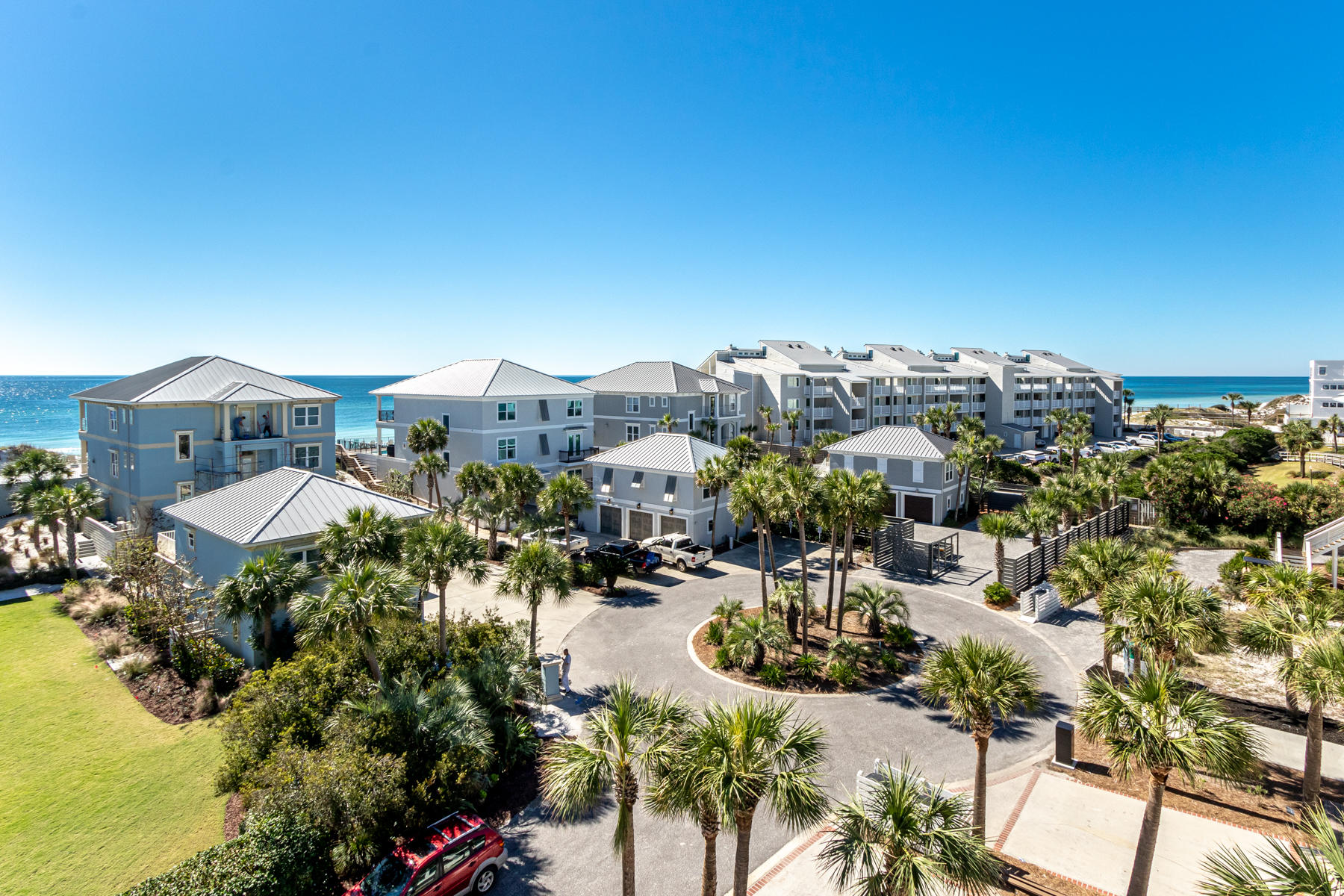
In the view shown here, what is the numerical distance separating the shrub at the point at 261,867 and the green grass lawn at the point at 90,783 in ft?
11.6

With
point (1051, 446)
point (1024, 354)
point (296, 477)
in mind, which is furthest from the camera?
point (1024, 354)

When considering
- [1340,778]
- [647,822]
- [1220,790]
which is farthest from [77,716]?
[1340,778]

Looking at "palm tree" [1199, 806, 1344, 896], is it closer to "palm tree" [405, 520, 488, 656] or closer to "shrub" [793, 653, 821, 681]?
"shrub" [793, 653, 821, 681]

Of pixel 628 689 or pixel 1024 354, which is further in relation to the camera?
pixel 1024 354

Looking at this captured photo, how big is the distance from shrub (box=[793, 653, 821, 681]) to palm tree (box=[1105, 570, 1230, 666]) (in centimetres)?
897

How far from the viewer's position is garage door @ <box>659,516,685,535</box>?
39.2 m

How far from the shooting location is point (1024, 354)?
334ft

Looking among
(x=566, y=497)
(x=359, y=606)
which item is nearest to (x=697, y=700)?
(x=359, y=606)

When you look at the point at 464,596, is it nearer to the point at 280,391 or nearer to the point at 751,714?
the point at 280,391

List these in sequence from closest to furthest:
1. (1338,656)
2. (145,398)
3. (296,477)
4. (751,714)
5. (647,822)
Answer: (751,714) < (1338,656) < (647,822) < (296,477) < (145,398)

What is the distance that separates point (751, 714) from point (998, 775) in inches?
392

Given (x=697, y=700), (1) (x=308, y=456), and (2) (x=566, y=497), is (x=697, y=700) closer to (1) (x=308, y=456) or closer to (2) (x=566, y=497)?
(2) (x=566, y=497)

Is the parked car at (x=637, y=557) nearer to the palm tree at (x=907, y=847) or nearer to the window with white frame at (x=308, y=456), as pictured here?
the window with white frame at (x=308, y=456)

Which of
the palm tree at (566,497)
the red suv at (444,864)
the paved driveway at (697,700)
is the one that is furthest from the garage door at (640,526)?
the red suv at (444,864)
